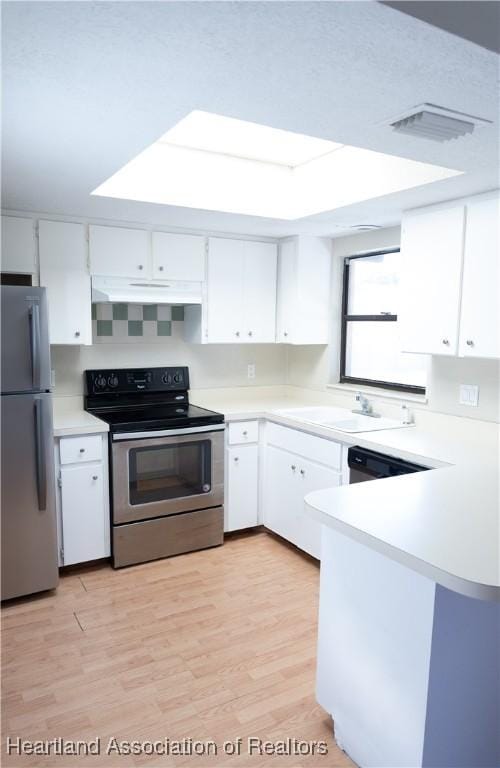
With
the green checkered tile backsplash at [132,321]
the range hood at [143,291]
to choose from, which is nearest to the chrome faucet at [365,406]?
the range hood at [143,291]

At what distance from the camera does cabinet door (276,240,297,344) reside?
3.79 metres

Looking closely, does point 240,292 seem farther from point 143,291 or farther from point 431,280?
point 431,280

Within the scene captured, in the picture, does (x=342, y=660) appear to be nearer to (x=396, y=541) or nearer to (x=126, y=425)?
(x=396, y=541)

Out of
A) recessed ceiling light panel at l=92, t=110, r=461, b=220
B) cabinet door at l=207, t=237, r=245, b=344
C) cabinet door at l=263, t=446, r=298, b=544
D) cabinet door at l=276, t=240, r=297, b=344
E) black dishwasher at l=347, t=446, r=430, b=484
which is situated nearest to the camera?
black dishwasher at l=347, t=446, r=430, b=484

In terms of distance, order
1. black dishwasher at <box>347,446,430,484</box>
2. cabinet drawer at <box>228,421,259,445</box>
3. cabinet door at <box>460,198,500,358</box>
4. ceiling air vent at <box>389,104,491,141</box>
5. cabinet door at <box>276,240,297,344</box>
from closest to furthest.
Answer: ceiling air vent at <box>389,104,491,141</box> → cabinet door at <box>460,198,500,358</box> → black dishwasher at <box>347,446,430,484</box> → cabinet drawer at <box>228,421,259,445</box> → cabinet door at <box>276,240,297,344</box>

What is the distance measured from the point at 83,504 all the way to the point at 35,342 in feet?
3.36

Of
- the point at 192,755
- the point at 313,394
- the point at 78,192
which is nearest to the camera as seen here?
the point at 192,755

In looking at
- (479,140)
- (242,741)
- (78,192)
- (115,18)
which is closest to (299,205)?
(78,192)

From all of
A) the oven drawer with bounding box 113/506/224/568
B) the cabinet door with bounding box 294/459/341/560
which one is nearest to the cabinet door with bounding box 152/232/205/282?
the cabinet door with bounding box 294/459/341/560

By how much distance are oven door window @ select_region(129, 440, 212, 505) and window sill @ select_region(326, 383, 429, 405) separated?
3.54ft

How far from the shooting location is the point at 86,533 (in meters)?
3.14

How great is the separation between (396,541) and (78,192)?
219 centimetres

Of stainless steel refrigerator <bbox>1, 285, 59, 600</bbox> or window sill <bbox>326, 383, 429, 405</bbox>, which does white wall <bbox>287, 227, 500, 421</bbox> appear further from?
stainless steel refrigerator <bbox>1, 285, 59, 600</bbox>

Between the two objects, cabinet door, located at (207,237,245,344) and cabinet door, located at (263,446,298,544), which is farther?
cabinet door, located at (207,237,245,344)
